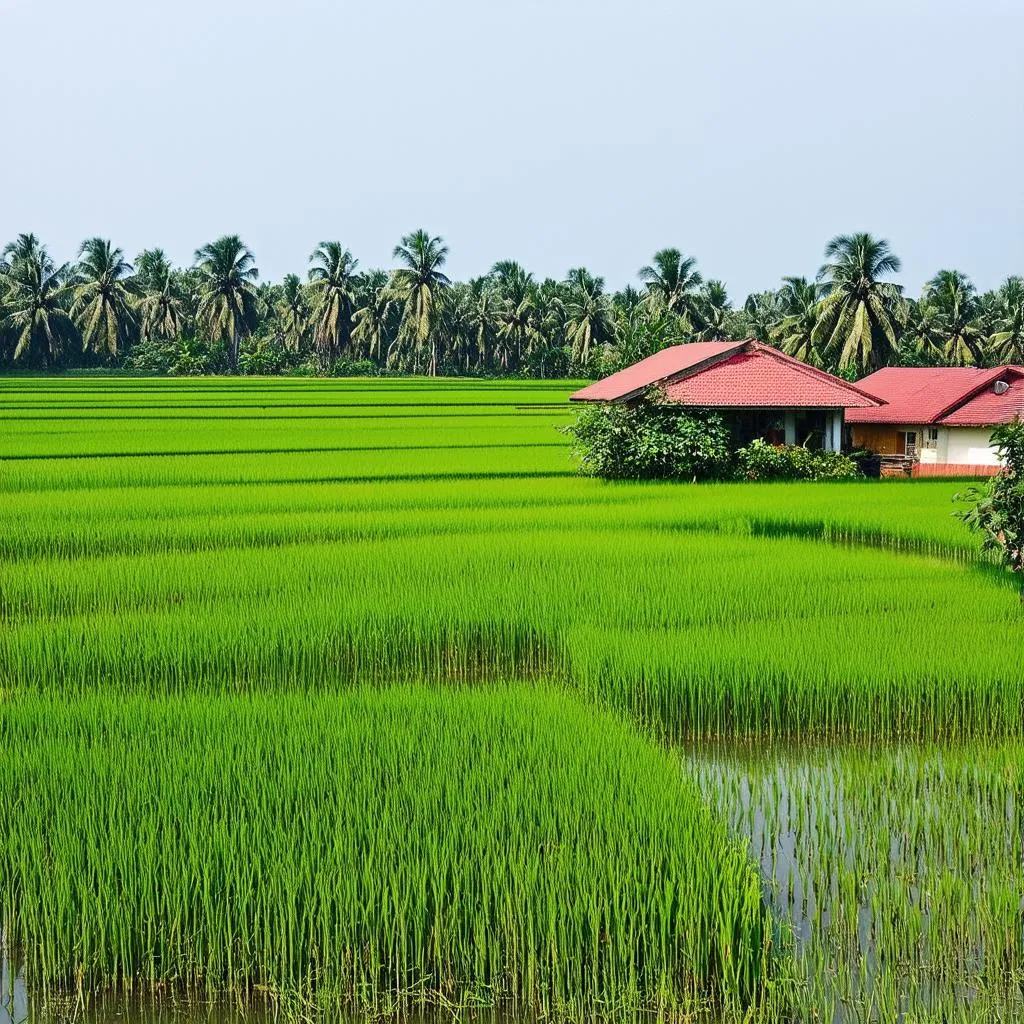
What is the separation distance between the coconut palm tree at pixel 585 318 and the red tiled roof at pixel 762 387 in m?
30.3

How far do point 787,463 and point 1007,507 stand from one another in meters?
12.4

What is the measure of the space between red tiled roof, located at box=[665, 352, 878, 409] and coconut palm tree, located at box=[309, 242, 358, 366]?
3589cm

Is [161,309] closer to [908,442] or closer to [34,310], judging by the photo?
[34,310]

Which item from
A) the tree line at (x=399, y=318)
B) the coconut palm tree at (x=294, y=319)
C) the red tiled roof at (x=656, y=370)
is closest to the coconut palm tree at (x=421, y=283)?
the tree line at (x=399, y=318)

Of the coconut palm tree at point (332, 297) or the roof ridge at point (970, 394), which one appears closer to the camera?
the roof ridge at point (970, 394)

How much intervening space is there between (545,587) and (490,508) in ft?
20.8

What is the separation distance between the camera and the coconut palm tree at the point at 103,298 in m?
53.9

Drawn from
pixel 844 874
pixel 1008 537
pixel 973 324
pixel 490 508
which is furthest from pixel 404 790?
pixel 973 324

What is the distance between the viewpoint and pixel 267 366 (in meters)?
61.1

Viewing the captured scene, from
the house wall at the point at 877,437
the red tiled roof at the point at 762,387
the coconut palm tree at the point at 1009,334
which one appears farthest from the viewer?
the coconut palm tree at the point at 1009,334

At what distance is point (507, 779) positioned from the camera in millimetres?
5320

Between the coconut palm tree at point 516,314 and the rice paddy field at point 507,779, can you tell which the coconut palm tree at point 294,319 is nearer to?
the coconut palm tree at point 516,314

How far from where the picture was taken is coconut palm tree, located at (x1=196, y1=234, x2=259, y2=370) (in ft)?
182

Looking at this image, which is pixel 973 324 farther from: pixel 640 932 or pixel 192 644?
pixel 640 932
